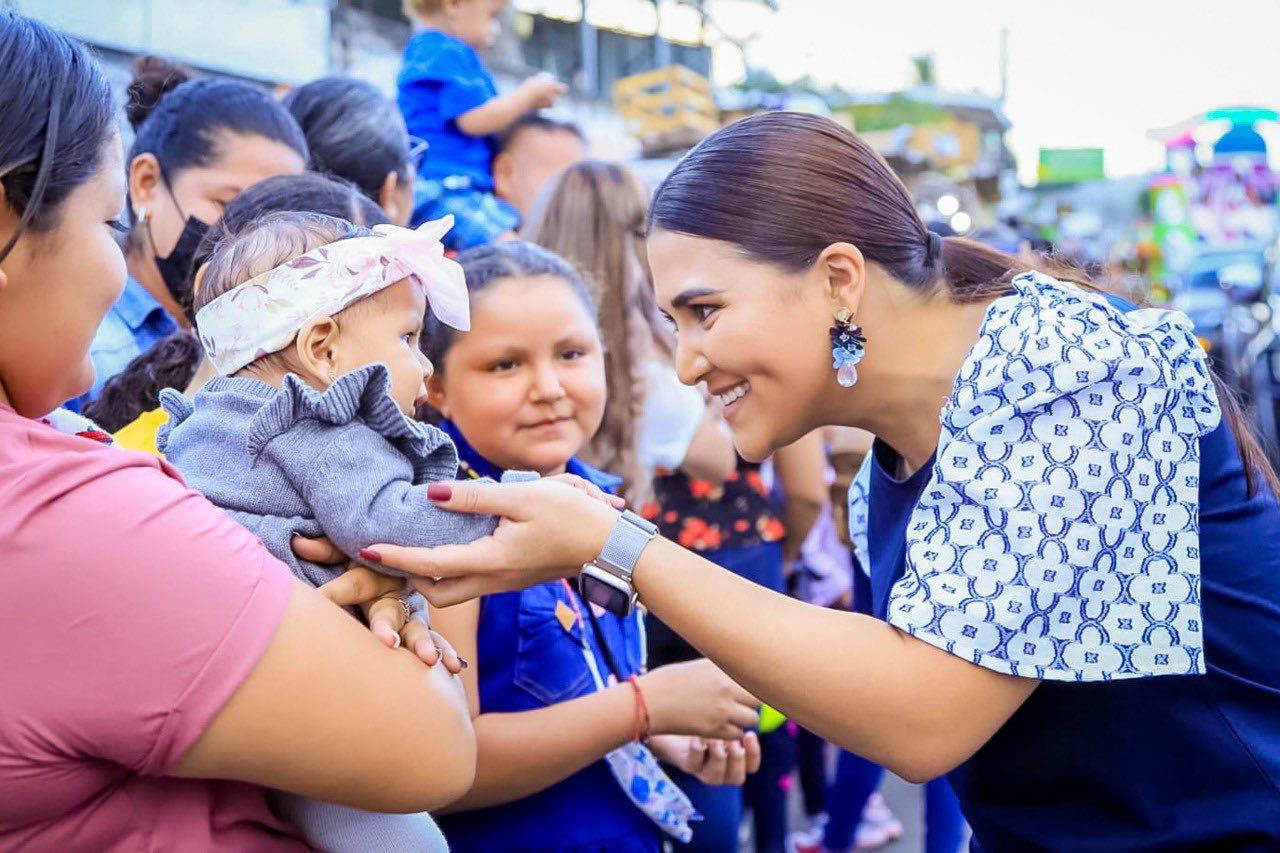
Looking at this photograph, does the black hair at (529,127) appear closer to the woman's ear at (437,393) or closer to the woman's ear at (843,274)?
the woman's ear at (437,393)

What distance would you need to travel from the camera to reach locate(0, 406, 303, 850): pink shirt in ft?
3.42

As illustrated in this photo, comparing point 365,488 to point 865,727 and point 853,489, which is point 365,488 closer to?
point 865,727

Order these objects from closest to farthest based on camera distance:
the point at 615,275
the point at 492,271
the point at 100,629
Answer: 1. the point at 100,629
2. the point at 492,271
3. the point at 615,275

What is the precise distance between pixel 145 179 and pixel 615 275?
4.36 feet

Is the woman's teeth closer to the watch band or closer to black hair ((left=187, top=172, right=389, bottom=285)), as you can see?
the watch band

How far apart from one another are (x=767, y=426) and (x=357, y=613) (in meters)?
0.81

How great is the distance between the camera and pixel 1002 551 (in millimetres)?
1512

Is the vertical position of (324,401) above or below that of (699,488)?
above

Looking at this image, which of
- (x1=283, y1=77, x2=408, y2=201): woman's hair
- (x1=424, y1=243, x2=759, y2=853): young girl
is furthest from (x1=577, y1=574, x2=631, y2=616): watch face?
(x1=283, y1=77, x2=408, y2=201): woman's hair

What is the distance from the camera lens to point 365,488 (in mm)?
1396

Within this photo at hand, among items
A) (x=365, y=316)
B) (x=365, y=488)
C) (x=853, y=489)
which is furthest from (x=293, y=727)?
(x=853, y=489)

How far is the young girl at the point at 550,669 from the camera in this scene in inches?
78.0

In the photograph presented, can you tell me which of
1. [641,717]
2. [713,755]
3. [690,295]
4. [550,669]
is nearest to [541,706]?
[550,669]

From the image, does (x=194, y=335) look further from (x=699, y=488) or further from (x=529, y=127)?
(x=529, y=127)
